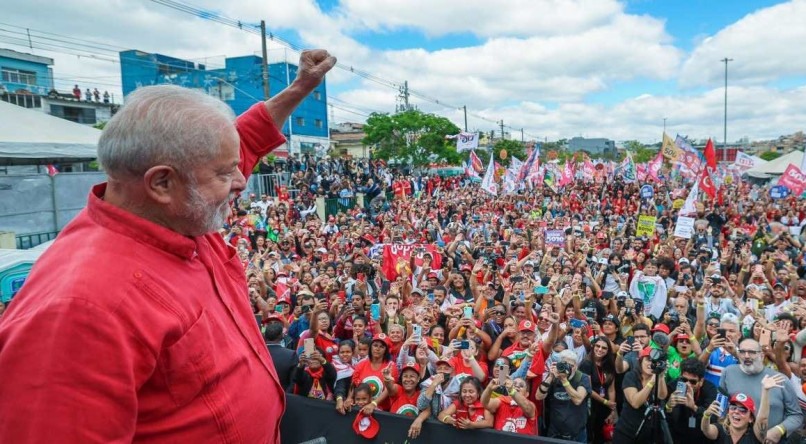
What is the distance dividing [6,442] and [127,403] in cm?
17

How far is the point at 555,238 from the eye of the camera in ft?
38.4

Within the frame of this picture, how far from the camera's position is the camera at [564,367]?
509 centimetres

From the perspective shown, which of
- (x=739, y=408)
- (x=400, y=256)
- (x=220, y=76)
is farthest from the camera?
(x=220, y=76)

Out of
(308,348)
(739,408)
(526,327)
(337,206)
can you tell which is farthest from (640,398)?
(337,206)

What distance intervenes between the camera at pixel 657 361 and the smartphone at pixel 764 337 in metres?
1.40

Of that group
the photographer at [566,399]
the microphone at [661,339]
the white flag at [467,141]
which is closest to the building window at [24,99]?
the white flag at [467,141]

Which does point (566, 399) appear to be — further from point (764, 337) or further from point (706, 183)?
point (706, 183)

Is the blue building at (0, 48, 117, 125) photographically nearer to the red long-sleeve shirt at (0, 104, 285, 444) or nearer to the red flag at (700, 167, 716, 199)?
the red flag at (700, 167, 716, 199)

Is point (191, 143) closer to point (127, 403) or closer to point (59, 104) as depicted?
point (127, 403)

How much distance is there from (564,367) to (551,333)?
2.58 ft

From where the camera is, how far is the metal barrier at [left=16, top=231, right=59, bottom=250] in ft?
35.2

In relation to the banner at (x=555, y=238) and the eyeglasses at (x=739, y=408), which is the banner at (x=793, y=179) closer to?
the banner at (x=555, y=238)

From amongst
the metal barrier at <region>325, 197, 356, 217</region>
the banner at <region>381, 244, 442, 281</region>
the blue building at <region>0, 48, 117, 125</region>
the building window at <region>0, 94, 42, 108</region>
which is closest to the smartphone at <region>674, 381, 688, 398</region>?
the banner at <region>381, 244, 442, 281</region>

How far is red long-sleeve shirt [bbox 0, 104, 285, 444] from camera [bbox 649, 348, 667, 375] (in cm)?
423
